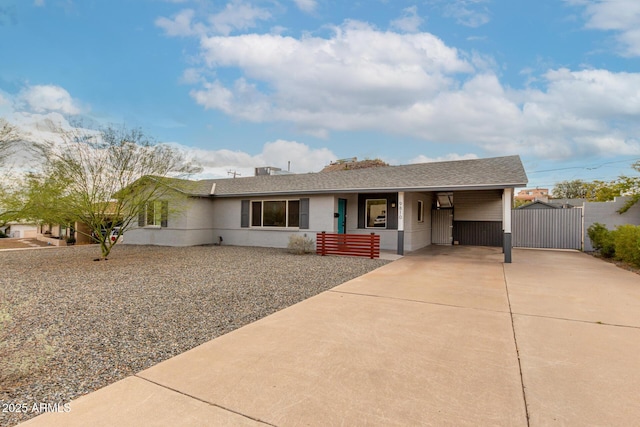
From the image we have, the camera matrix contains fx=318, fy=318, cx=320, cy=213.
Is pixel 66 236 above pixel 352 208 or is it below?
below

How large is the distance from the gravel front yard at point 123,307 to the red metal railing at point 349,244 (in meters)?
1.19

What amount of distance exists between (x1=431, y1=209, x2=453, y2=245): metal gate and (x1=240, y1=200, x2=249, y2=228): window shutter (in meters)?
9.51

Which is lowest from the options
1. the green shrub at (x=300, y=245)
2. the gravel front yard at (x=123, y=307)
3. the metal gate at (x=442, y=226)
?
the gravel front yard at (x=123, y=307)

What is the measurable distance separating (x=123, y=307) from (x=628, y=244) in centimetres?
1315

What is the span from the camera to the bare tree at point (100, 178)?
373 inches

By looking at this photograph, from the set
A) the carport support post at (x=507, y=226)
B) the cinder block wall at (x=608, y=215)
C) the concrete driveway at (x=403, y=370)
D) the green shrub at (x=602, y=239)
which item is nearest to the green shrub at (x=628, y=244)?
the green shrub at (x=602, y=239)

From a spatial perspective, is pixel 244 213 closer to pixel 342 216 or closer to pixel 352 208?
pixel 342 216

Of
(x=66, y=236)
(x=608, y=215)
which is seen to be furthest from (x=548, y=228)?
(x=66, y=236)

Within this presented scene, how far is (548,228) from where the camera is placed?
14344 mm

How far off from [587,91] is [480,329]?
16363 mm

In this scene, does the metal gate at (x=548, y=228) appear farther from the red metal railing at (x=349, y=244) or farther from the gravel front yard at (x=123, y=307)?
the gravel front yard at (x=123, y=307)

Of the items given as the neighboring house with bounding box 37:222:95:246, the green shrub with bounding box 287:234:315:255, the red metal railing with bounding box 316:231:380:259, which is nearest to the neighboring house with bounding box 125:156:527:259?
the red metal railing with bounding box 316:231:380:259

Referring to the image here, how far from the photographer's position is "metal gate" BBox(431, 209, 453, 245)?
1644 cm

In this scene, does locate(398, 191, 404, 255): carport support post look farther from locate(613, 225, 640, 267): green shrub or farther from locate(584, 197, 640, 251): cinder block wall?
locate(584, 197, 640, 251): cinder block wall
